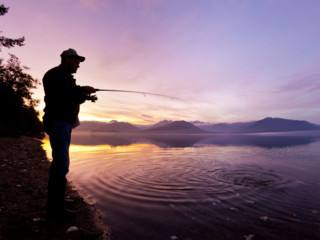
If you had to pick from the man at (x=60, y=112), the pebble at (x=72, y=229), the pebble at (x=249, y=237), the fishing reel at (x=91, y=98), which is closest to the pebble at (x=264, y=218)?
the pebble at (x=249, y=237)

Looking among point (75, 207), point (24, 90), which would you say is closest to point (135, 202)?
point (75, 207)

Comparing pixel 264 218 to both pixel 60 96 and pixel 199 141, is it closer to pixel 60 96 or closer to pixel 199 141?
pixel 60 96

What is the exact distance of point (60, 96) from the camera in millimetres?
4723

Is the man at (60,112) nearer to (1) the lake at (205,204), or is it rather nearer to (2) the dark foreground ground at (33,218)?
(2) the dark foreground ground at (33,218)

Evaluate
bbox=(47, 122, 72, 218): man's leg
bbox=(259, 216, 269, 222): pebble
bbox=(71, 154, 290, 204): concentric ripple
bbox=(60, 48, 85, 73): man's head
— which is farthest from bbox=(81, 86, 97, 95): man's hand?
bbox=(259, 216, 269, 222): pebble

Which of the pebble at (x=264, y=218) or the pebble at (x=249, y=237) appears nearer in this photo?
the pebble at (x=249, y=237)

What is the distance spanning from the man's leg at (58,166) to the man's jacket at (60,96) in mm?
202

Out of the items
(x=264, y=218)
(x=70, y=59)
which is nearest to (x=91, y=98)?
(x=70, y=59)

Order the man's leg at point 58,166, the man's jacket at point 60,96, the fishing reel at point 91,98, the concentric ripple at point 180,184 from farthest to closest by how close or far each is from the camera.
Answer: the concentric ripple at point 180,184 → the fishing reel at point 91,98 → the man's leg at point 58,166 → the man's jacket at point 60,96

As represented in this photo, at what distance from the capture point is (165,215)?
6.18 m

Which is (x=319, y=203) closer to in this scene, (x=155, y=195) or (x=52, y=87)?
(x=155, y=195)

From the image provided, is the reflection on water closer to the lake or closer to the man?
the lake

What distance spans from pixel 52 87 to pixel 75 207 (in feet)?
10.9

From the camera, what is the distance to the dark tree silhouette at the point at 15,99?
26016 millimetres
